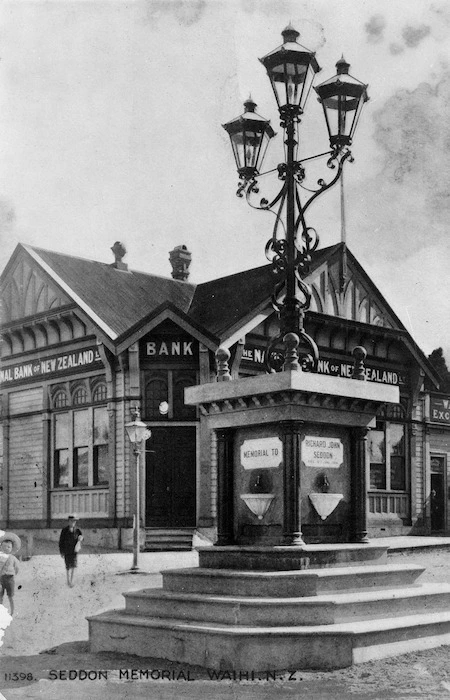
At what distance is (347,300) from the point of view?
2953 centimetres

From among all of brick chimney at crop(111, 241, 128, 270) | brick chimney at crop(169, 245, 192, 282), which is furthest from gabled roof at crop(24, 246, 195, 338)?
brick chimney at crop(169, 245, 192, 282)

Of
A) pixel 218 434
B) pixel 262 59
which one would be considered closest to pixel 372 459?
pixel 218 434

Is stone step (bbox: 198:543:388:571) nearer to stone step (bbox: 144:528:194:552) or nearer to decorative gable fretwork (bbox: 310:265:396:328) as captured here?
stone step (bbox: 144:528:194:552)

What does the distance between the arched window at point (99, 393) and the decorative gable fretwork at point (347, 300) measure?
6.58 metres

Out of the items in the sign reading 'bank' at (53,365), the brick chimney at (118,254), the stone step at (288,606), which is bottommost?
the stone step at (288,606)

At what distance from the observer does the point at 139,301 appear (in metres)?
28.2

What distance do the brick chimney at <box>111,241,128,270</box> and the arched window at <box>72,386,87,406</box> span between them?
4.73 metres

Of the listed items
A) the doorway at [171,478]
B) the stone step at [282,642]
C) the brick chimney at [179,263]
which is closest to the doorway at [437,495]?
the brick chimney at [179,263]

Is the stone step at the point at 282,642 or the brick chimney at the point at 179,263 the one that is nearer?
the stone step at the point at 282,642

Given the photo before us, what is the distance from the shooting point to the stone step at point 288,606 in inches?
381

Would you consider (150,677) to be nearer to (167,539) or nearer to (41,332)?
(167,539)

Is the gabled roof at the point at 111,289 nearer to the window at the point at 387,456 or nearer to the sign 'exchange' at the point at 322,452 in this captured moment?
the window at the point at 387,456

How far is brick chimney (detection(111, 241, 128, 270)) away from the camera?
97.3ft

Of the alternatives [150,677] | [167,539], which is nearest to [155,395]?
[167,539]
